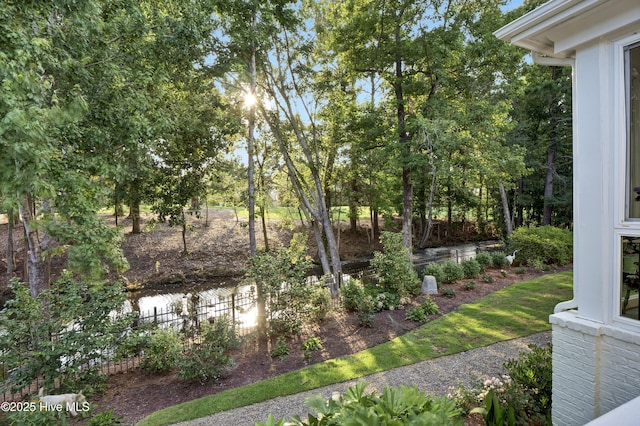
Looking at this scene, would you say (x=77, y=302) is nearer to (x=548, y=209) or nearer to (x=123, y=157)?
(x=123, y=157)

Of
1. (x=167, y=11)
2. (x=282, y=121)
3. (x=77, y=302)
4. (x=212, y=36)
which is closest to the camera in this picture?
(x=77, y=302)

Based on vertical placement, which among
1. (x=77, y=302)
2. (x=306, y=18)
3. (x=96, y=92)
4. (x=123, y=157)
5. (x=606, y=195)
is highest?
(x=306, y=18)

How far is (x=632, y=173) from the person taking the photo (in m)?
2.56

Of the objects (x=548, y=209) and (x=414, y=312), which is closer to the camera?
(x=414, y=312)

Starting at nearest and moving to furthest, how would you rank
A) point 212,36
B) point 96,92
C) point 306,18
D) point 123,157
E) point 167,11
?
point 96,92 → point 123,157 → point 167,11 → point 212,36 → point 306,18

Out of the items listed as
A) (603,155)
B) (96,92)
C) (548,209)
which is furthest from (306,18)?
(548,209)

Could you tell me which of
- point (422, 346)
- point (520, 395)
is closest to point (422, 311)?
point (422, 346)

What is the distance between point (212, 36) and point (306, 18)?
12.9 feet

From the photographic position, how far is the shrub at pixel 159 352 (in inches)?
220

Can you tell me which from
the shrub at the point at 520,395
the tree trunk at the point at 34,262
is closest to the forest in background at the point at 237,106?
the tree trunk at the point at 34,262

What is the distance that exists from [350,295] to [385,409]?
596cm

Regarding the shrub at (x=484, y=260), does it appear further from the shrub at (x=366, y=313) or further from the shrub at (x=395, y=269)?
the shrub at (x=366, y=313)

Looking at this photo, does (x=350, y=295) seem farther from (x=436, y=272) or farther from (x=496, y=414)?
(x=496, y=414)

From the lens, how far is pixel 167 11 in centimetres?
742
